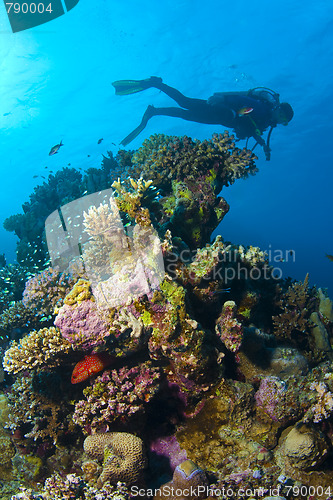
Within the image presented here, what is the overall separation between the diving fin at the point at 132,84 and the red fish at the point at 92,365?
14.6 meters

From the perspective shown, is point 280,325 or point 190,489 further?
point 280,325

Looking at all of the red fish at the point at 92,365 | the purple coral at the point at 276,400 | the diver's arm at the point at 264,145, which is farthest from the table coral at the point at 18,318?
the diver's arm at the point at 264,145

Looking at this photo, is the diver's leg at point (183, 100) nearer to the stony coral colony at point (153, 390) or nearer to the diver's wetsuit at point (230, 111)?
the diver's wetsuit at point (230, 111)

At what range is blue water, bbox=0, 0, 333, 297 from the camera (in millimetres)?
26719

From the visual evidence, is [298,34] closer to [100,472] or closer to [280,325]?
[280,325]

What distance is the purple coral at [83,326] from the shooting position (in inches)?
134

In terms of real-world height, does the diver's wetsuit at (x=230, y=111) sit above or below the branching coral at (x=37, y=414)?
above

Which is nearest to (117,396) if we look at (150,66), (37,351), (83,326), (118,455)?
(118,455)

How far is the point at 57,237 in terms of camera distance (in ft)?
28.2

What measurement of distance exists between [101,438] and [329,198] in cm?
9012

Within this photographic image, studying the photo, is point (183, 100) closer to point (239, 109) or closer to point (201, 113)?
point (201, 113)

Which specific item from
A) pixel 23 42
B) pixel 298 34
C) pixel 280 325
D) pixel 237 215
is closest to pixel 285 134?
pixel 298 34

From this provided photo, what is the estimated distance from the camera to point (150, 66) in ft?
109

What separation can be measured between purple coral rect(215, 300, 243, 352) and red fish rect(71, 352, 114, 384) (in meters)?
1.78
